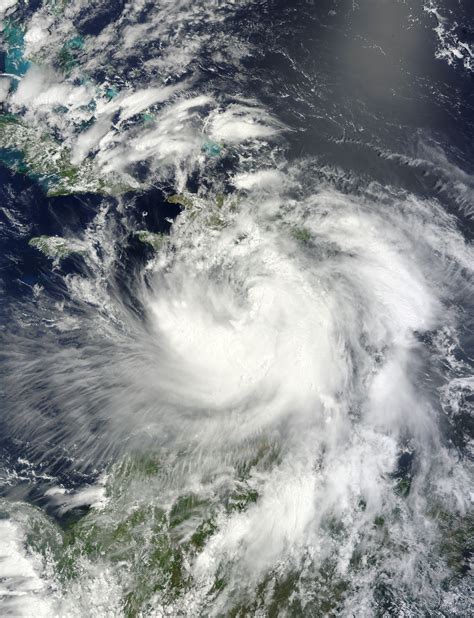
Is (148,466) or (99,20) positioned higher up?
(99,20)

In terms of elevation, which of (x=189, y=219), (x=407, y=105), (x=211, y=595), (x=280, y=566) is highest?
(x=407, y=105)

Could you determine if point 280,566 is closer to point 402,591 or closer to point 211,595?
point 211,595

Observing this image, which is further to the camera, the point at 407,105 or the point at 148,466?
the point at 407,105

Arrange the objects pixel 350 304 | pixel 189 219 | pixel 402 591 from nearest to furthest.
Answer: pixel 402 591
pixel 350 304
pixel 189 219

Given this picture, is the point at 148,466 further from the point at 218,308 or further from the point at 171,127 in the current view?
the point at 171,127

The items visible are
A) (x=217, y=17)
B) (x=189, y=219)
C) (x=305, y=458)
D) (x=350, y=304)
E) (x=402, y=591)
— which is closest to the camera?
(x=402, y=591)

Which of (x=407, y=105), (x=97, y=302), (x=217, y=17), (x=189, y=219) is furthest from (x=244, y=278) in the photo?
(x=217, y=17)
